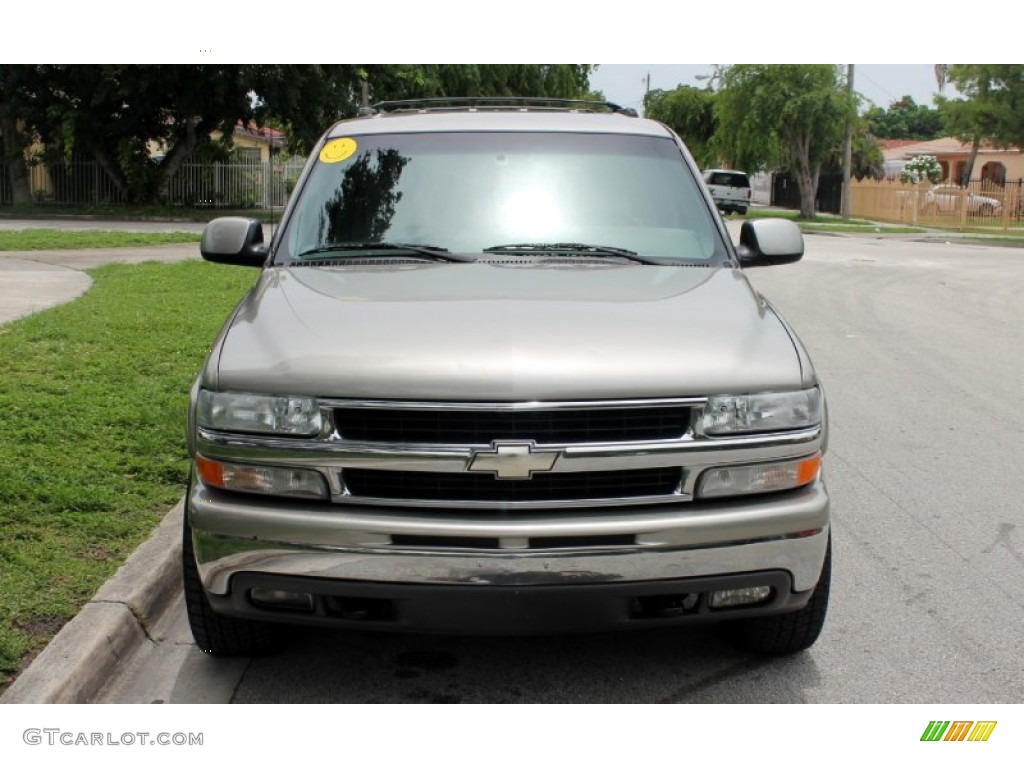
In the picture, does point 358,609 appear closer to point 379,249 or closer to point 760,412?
point 760,412

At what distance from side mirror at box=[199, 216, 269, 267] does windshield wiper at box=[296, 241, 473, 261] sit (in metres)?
0.35

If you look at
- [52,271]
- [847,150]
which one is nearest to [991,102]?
[847,150]

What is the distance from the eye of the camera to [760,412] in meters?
3.63

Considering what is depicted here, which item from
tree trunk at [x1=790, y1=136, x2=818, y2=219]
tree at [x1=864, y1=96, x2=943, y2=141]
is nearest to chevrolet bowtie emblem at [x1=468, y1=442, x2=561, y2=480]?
tree trunk at [x1=790, y1=136, x2=818, y2=219]

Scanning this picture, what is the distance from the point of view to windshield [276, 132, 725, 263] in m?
4.79

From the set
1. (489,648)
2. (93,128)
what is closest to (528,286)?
(489,648)

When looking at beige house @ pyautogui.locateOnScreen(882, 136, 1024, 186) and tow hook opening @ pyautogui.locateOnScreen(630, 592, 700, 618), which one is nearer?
tow hook opening @ pyautogui.locateOnScreen(630, 592, 700, 618)

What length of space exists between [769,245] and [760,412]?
163cm

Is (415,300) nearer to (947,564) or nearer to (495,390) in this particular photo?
(495,390)

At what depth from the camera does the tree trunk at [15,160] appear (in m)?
36.8

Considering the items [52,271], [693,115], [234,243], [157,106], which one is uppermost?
[693,115]

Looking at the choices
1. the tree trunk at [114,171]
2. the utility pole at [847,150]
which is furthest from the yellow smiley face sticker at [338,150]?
the utility pole at [847,150]

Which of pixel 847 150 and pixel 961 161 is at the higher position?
pixel 847 150
